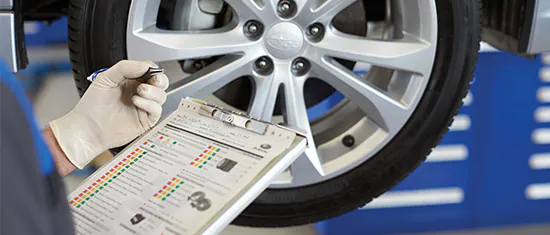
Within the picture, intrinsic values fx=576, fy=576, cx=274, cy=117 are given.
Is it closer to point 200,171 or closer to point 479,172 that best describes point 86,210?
point 200,171

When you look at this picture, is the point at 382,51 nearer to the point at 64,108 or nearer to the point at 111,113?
the point at 111,113

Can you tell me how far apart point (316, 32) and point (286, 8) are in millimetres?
74

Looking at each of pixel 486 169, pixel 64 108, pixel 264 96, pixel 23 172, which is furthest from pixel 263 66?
pixel 64 108

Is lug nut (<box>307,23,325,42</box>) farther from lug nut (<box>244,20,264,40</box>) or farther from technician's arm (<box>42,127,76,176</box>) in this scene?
technician's arm (<box>42,127,76,176</box>)

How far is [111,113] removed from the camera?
2.82 ft

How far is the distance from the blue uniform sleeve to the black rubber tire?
1.89ft

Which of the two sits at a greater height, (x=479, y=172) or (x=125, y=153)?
(x=125, y=153)

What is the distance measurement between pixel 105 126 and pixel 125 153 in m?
0.05

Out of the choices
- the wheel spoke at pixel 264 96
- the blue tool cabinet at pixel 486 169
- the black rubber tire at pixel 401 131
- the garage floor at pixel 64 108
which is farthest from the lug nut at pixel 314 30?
the garage floor at pixel 64 108

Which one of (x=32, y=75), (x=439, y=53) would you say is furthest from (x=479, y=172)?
(x=32, y=75)

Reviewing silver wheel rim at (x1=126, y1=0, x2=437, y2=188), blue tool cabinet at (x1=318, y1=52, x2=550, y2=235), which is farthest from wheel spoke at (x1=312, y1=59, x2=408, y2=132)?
blue tool cabinet at (x1=318, y1=52, x2=550, y2=235)

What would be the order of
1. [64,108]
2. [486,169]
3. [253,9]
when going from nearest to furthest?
[253,9]
[486,169]
[64,108]

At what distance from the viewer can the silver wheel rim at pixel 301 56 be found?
1.01 metres

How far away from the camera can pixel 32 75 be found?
348 cm
